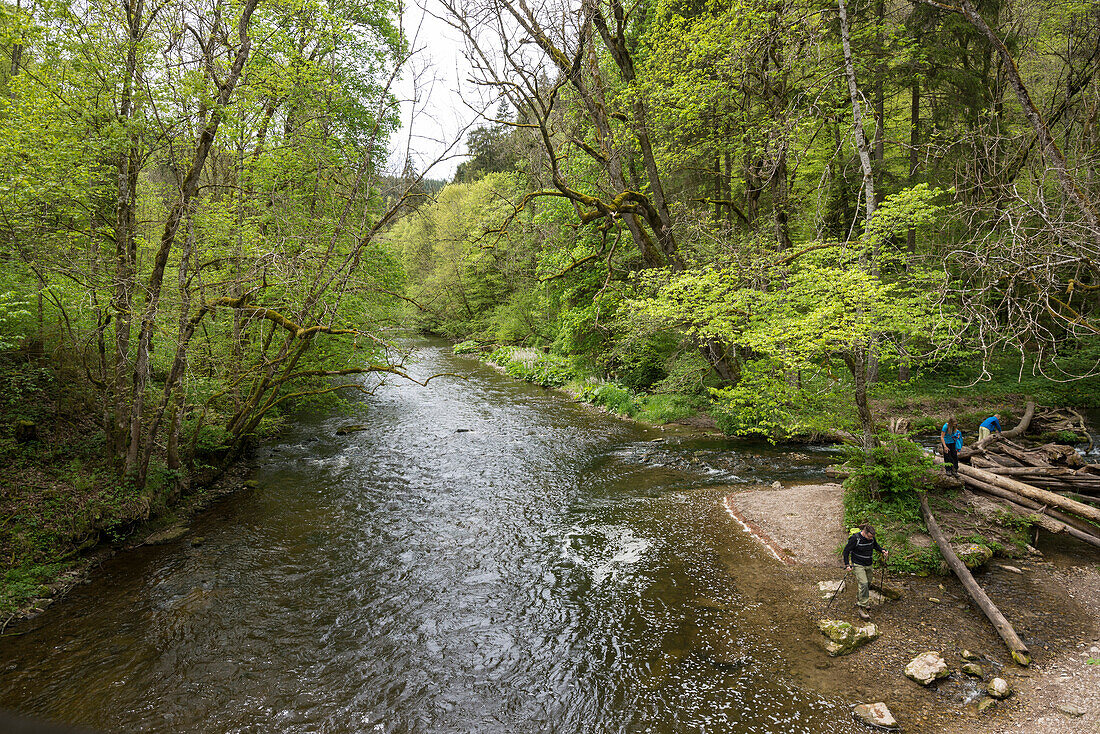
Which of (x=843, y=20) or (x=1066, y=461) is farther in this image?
(x=1066, y=461)

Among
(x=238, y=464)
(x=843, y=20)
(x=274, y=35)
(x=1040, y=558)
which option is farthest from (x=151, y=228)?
(x=1040, y=558)

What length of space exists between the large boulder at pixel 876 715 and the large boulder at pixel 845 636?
33.2 inches

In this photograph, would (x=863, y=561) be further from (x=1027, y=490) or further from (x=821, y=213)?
(x=821, y=213)

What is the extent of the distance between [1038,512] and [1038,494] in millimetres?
362

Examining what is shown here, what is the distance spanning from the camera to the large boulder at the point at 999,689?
18.6 ft

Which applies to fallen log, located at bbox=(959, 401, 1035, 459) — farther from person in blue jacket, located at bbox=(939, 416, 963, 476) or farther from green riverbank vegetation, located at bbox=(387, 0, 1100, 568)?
person in blue jacket, located at bbox=(939, 416, 963, 476)

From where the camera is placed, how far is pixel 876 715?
5512mm

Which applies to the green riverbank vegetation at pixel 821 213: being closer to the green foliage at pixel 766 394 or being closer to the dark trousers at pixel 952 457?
the green foliage at pixel 766 394

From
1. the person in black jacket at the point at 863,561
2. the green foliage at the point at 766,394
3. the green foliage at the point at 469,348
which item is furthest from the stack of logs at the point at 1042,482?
the green foliage at the point at 469,348

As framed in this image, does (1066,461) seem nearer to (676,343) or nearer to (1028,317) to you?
(1028,317)

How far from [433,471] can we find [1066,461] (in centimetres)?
1426

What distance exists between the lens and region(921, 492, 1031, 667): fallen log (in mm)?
6203

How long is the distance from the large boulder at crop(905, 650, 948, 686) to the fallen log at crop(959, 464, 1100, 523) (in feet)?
15.2

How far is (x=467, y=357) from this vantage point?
111ft
